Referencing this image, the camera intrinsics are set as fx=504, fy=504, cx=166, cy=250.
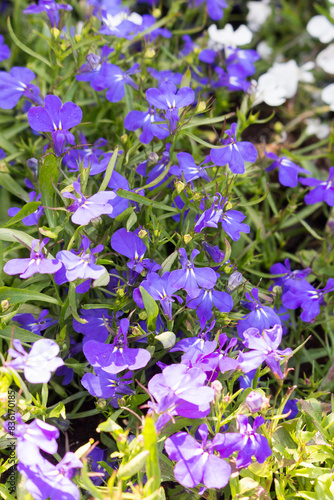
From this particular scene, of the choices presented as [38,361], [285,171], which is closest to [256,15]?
[285,171]

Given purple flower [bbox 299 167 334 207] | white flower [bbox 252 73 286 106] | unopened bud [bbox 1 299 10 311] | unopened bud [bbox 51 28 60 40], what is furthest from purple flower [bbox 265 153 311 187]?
unopened bud [bbox 1 299 10 311]

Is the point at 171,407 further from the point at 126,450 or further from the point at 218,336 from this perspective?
the point at 218,336

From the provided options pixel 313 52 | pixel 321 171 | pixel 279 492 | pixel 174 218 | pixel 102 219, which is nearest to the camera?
pixel 279 492

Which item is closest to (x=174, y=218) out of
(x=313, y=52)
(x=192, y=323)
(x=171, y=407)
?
(x=192, y=323)

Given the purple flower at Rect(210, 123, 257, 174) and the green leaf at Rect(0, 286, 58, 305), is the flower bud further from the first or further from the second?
the green leaf at Rect(0, 286, 58, 305)

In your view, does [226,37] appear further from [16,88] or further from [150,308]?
[150,308]

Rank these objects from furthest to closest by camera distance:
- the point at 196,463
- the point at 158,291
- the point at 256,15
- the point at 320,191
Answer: the point at 256,15 → the point at 320,191 → the point at 158,291 → the point at 196,463
